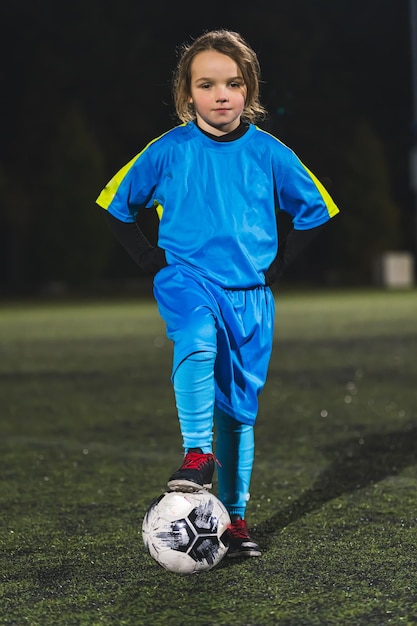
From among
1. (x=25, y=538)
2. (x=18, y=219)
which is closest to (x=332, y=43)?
(x=18, y=219)

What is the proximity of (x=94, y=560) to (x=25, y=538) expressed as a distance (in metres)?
0.51

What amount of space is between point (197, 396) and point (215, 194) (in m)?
0.71

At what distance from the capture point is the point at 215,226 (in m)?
4.14

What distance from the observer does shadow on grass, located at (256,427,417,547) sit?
16.5 ft

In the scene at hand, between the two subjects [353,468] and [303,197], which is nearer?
[303,197]

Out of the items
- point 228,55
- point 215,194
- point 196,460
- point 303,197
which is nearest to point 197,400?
point 196,460

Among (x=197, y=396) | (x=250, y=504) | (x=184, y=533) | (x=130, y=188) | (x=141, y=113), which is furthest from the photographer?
(x=141, y=113)

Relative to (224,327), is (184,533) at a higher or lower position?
lower

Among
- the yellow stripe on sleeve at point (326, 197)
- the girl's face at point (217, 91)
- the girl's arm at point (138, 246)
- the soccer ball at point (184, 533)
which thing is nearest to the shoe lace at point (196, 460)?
the soccer ball at point (184, 533)

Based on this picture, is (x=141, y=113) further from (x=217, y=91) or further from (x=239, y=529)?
(x=239, y=529)

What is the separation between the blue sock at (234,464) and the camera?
438 centimetres

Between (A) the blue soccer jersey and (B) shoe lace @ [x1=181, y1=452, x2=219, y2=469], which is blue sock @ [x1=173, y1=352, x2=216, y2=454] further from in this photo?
(A) the blue soccer jersey

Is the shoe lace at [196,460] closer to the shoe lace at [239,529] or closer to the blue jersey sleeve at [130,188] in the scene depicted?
the shoe lace at [239,529]

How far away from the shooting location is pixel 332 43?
52.9 meters
